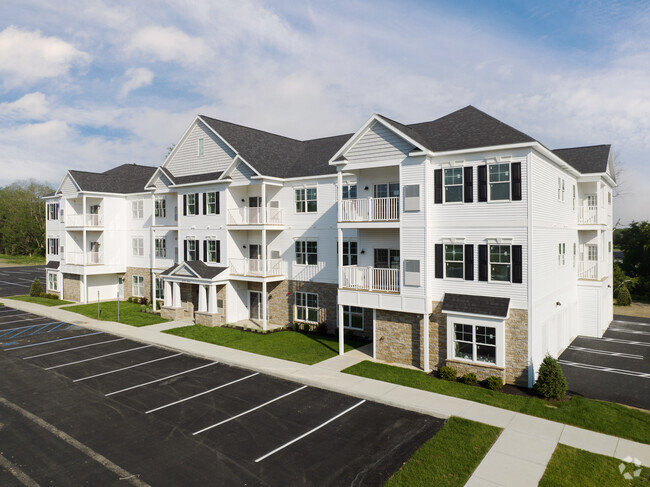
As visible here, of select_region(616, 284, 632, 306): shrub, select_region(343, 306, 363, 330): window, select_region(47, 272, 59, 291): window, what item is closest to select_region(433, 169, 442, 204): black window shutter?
select_region(343, 306, 363, 330): window

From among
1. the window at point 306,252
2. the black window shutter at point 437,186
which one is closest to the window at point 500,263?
the black window shutter at point 437,186

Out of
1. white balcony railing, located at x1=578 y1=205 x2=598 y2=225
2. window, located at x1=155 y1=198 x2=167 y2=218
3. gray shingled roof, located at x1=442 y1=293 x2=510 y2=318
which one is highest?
window, located at x1=155 y1=198 x2=167 y2=218

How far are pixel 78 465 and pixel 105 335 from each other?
15.6 metres

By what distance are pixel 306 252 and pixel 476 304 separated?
38.9 feet

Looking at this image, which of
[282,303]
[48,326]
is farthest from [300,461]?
[48,326]

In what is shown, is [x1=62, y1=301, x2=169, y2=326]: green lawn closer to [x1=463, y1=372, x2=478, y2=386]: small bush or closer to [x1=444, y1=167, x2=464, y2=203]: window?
[x1=463, y1=372, x2=478, y2=386]: small bush

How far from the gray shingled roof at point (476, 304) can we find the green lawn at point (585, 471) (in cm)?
562

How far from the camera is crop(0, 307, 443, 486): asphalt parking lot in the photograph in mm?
11141

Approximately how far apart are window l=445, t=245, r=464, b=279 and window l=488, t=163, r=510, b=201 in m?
2.51

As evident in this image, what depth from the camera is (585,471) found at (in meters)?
10.9

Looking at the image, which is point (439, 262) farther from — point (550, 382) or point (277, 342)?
point (277, 342)

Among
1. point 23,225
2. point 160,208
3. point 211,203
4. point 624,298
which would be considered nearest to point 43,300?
point 160,208

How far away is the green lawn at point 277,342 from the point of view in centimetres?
2120

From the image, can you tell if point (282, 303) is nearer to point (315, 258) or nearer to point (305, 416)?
point (315, 258)
